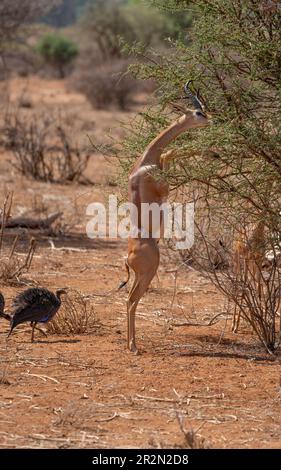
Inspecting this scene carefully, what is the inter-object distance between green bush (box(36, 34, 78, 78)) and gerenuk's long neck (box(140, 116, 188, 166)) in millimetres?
32413

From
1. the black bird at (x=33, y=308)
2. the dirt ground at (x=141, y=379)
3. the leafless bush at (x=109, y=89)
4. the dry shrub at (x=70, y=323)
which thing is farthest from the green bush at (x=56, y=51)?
the black bird at (x=33, y=308)

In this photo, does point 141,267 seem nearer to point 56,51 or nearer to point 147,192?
point 147,192

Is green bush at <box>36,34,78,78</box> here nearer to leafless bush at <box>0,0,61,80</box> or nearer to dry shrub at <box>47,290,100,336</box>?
leafless bush at <box>0,0,61,80</box>

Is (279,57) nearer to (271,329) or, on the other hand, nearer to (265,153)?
(265,153)

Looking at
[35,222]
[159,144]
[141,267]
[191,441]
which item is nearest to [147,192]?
[159,144]

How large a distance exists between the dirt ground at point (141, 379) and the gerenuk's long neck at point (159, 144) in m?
1.44

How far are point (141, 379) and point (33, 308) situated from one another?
117 cm

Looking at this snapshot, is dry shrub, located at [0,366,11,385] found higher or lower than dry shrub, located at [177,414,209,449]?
higher

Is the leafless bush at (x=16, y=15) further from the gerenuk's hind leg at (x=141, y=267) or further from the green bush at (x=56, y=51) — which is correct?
the green bush at (x=56, y=51)

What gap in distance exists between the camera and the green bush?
3903cm

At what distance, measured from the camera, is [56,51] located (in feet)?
129

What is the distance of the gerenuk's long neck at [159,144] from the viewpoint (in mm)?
7086

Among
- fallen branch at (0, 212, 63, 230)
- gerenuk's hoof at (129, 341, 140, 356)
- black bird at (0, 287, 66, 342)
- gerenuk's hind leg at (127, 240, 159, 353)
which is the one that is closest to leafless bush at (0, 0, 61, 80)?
fallen branch at (0, 212, 63, 230)

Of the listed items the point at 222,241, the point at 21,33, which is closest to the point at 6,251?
the point at 222,241
